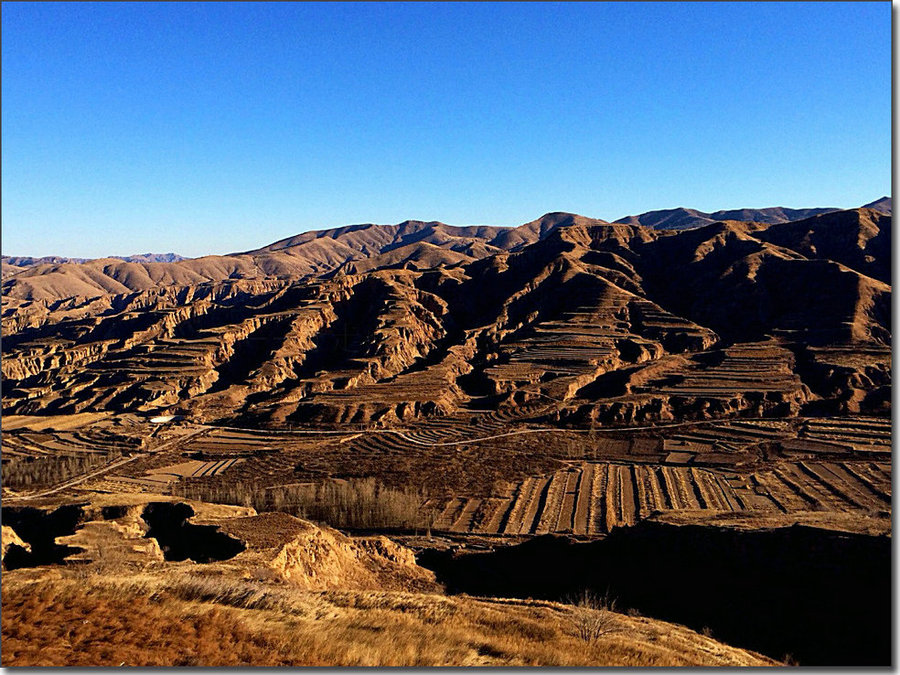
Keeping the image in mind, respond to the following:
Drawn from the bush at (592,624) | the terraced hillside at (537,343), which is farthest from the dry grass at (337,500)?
the bush at (592,624)

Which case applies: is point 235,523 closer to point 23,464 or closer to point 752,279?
point 23,464

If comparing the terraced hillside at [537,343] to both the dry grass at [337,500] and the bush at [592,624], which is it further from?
the bush at [592,624]

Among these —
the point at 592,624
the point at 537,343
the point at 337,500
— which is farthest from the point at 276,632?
the point at 537,343

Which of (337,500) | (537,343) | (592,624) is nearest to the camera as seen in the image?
(592,624)

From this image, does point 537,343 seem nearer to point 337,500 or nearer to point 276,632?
point 337,500

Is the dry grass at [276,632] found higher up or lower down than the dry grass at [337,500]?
higher up


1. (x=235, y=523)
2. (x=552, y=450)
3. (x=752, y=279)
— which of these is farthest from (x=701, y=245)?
(x=235, y=523)

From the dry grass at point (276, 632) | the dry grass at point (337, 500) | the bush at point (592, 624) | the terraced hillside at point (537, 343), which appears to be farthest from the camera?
the terraced hillside at point (537, 343)

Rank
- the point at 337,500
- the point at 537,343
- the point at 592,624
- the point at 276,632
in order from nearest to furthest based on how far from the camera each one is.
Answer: the point at 276,632, the point at 592,624, the point at 337,500, the point at 537,343
